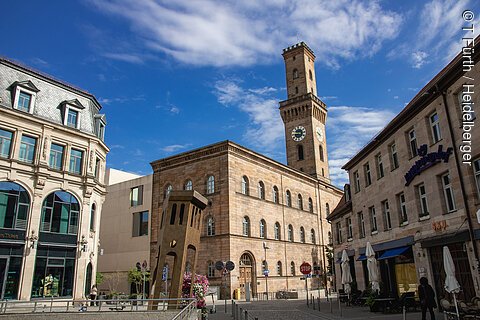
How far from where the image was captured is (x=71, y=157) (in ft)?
96.3

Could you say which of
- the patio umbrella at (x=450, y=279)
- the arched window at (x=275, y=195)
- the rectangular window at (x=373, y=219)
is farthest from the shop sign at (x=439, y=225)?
the arched window at (x=275, y=195)

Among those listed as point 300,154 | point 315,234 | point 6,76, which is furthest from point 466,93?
point 300,154

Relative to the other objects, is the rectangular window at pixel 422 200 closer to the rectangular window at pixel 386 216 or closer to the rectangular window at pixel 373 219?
the rectangular window at pixel 386 216

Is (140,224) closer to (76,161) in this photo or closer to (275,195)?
(275,195)

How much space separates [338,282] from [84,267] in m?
20.9

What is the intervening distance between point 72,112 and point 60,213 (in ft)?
26.9

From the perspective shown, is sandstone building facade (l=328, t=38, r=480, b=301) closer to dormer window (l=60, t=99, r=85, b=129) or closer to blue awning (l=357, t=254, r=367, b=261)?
blue awning (l=357, t=254, r=367, b=261)

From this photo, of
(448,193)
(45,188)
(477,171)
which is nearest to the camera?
(477,171)

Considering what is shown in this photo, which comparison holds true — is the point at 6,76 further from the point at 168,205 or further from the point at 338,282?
the point at 338,282

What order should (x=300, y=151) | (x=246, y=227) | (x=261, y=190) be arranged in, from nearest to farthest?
(x=246, y=227), (x=261, y=190), (x=300, y=151)

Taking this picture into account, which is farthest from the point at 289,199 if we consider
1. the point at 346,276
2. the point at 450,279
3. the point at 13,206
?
the point at 450,279

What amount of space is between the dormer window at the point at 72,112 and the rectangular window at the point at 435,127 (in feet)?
83.3

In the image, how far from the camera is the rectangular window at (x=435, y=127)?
1625cm

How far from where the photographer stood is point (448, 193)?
51.2ft
